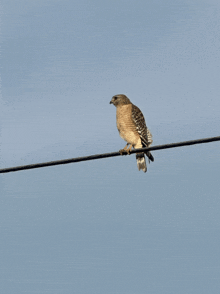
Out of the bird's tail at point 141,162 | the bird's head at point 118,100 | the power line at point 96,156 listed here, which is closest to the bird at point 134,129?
the bird's tail at point 141,162

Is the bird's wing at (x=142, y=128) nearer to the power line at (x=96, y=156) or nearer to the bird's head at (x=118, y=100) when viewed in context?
the bird's head at (x=118, y=100)

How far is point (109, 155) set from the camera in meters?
5.87

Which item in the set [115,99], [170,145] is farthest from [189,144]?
[115,99]

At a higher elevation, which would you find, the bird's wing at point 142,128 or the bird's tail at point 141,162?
the bird's wing at point 142,128

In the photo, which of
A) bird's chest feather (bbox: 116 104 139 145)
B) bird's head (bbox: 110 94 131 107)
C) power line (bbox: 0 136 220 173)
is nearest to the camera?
power line (bbox: 0 136 220 173)

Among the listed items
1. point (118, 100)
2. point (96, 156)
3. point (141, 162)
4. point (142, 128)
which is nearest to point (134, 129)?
point (142, 128)

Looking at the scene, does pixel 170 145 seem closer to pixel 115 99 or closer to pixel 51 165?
pixel 51 165

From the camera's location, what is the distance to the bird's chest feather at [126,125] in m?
10.4

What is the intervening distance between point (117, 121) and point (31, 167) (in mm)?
4990

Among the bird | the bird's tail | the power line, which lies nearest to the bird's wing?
the bird

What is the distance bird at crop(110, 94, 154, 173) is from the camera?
1034 cm

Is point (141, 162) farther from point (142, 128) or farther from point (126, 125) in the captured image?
point (126, 125)

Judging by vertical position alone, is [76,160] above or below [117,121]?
below

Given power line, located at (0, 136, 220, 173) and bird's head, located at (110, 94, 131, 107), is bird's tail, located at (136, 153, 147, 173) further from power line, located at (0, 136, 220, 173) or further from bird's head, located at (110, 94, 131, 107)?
power line, located at (0, 136, 220, 173)
